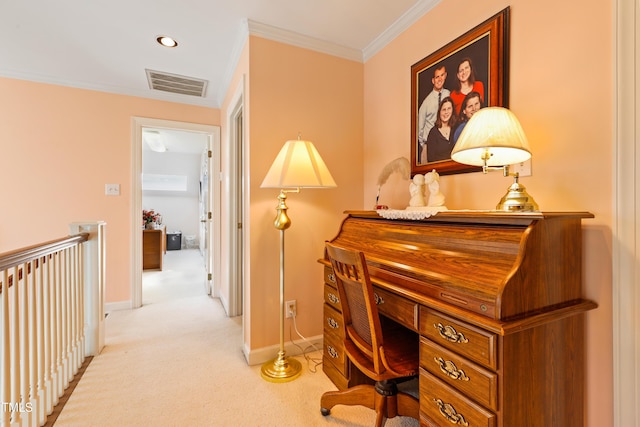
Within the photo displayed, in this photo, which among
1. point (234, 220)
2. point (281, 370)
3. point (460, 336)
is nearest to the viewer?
point (460, 336)

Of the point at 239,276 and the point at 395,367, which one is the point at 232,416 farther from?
the point at 239,276

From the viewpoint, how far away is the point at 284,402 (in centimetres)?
164

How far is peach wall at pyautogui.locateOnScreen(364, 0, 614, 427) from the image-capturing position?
41.3 inches

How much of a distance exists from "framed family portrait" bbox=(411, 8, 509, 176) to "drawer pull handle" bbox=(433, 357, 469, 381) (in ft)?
3.25

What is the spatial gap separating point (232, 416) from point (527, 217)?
5.58 feet

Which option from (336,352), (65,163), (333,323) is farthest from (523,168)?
(65,163)

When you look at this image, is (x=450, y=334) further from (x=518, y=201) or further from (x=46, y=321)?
(x=46, y=321)

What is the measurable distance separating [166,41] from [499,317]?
2814 mm

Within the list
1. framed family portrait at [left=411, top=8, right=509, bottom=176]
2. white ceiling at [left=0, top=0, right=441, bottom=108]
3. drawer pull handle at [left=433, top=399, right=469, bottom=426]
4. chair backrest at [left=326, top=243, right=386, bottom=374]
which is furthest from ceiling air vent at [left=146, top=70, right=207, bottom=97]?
drawer pull handle at [left=433, top=399, right=469, bottom=426]

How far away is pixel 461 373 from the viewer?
3.18ft

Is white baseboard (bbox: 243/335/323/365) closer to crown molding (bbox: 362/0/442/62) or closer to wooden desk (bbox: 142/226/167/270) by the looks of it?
crown molding (bbox: 362/0/442/62)

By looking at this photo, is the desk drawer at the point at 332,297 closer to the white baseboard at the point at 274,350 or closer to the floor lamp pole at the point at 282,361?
the floor lamp pole at the point at 282,361

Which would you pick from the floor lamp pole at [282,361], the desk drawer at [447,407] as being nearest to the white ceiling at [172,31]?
the floor lamp pole at [282,361]

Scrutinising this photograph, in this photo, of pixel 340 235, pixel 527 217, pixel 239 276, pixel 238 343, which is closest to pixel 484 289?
pixel 527 217
